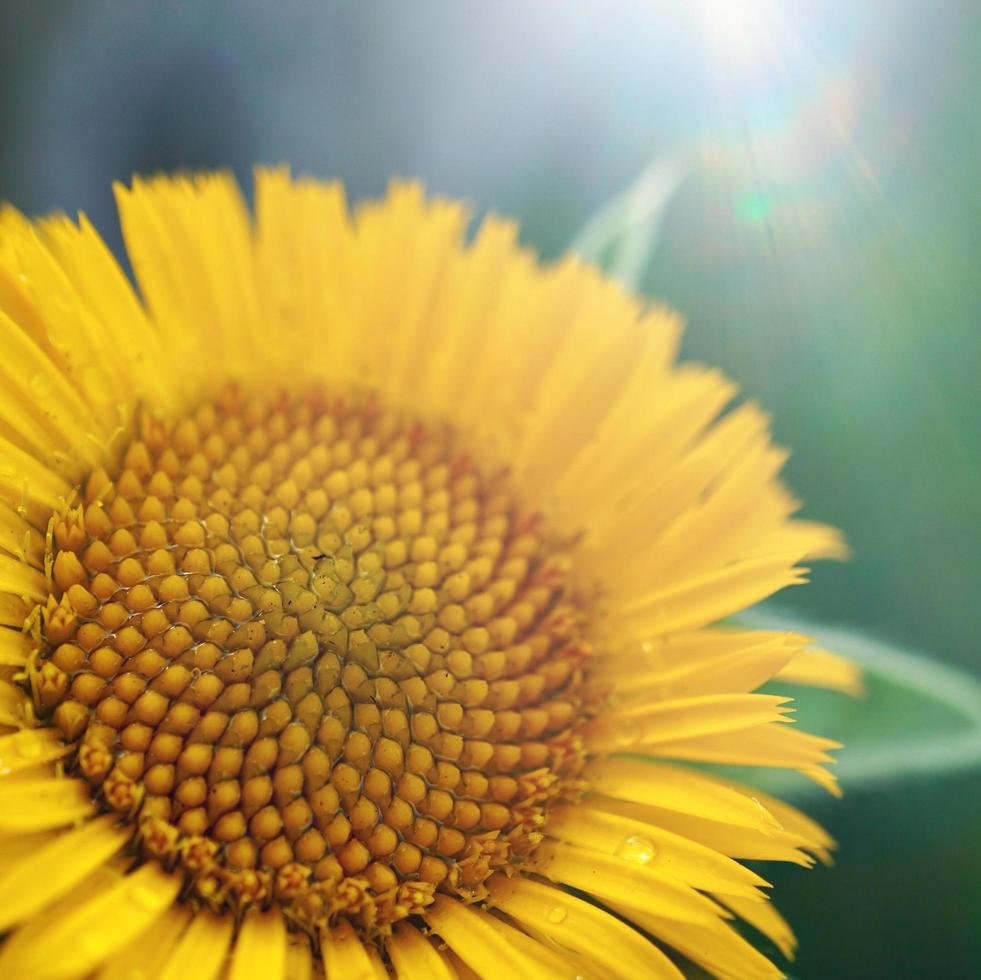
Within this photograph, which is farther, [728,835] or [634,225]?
[634,225]

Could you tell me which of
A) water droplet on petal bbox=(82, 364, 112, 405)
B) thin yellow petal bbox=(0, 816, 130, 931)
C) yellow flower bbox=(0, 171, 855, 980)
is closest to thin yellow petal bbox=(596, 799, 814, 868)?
yellow flower bbox=(0, 171, 855, 980)

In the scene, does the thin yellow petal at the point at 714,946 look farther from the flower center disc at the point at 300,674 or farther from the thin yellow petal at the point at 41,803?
the thin yellow petal at the point at 41,803

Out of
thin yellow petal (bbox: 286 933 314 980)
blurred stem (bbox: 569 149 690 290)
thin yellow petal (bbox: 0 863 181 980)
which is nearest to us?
thin yellow petal (bbox: 0 863 181 980)

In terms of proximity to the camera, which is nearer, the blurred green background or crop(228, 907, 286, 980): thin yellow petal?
crop(228, 907, 286, 980): thin yellow petal

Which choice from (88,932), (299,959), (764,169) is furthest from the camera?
(764,169)

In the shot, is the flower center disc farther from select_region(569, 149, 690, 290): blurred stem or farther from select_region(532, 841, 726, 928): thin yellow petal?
select_region(569, 149, 690, 290): blurred stem

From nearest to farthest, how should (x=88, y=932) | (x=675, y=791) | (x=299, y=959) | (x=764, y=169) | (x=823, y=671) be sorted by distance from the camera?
(x=88, y=932), (x=299, y=959), (x=675, y=791), (x=823, y=671), (x=764, y=169)

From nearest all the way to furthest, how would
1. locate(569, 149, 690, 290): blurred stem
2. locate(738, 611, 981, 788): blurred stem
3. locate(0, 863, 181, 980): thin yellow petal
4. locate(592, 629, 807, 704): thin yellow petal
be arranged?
locate(0, 863, 181, 980): thin yellow petal
locate(592, 629, 807, 704): thin yellow petal
locate(738, 611, 981, 788): blurred stem
locate(569, 149, 690, 290): blurred stem

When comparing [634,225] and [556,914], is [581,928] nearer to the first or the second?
[556,914]

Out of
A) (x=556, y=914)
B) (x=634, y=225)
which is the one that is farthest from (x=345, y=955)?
(x=634, y=225)
